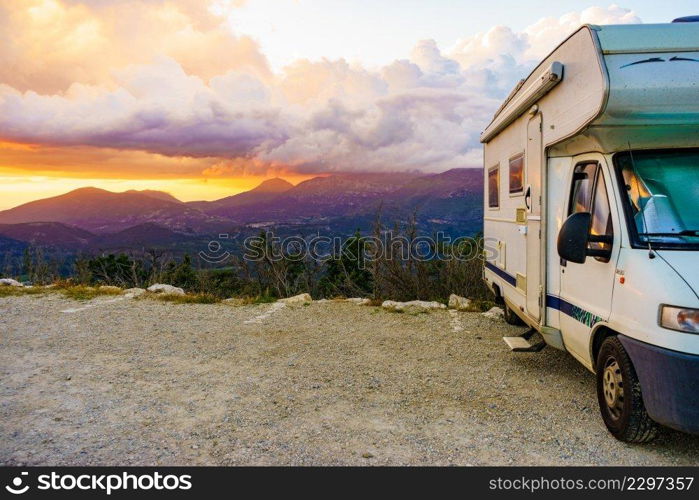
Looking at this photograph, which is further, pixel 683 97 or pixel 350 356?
pixel 350 356

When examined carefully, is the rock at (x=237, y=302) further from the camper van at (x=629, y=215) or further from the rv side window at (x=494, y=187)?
the camper van at (x=629, y=215)

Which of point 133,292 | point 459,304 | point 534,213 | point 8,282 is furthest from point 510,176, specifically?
point 8,282

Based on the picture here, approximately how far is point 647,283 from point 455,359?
338 centimetres

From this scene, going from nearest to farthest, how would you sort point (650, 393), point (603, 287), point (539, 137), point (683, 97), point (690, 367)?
point (690, 367)
point (650, 393)
point (683, 97)
point (603, 287)
point (539, 137)

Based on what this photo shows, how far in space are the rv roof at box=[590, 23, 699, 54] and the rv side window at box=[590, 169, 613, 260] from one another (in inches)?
38.5

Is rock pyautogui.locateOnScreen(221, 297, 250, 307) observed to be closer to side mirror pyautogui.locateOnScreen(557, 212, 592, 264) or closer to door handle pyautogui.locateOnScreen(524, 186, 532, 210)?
door handle pyautogui.locateOnScreen(524, 186, 532, 210)

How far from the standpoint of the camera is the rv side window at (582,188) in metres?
4.60

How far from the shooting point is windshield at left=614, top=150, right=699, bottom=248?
388 cm

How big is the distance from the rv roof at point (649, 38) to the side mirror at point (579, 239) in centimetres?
136

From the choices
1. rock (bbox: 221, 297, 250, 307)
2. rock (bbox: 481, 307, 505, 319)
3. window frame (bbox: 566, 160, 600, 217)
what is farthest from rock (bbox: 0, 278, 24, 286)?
window frame (bbox: 566, 160, 600, 217)

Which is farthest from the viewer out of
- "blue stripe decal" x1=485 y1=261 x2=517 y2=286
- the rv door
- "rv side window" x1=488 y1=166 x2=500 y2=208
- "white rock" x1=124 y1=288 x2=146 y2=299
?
"white rock" x1=124 y1=288 x2=146 y2=299

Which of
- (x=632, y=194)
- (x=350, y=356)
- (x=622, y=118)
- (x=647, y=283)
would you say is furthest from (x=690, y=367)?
(x=350, y=356)
